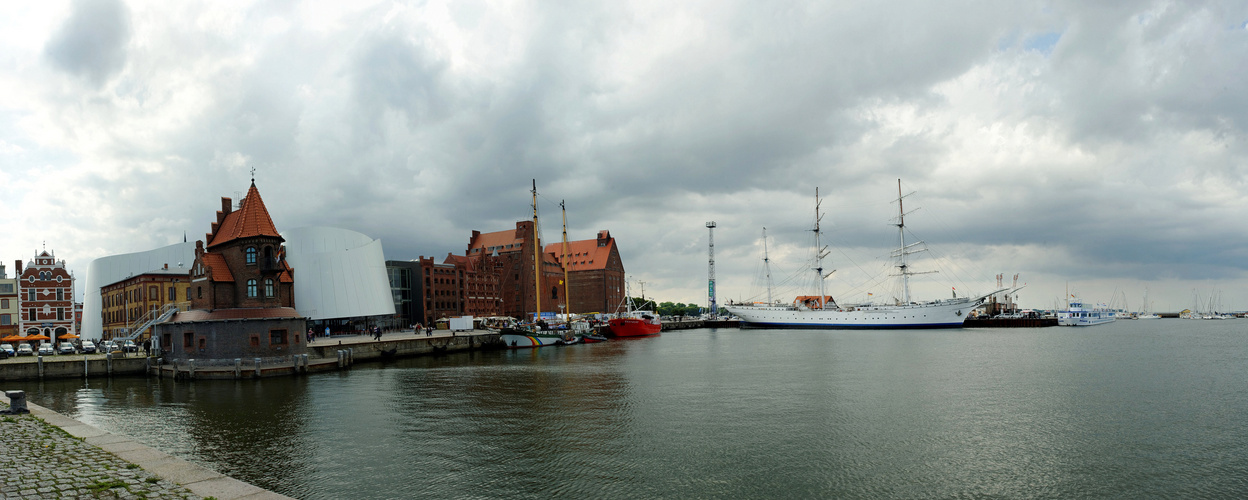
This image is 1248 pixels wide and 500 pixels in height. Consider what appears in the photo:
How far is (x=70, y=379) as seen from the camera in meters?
41.0

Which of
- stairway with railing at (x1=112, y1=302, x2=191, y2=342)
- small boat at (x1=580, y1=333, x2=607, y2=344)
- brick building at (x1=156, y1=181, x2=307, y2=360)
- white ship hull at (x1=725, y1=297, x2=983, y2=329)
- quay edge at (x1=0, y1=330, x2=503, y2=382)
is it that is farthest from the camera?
white ship hull at (x1=725, y1=297, x2=983, y2=329)

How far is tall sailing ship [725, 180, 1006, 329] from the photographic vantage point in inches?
4188

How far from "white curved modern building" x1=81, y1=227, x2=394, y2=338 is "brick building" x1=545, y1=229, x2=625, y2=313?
62988 mm

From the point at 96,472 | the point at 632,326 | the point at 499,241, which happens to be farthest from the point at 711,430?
the point at 499,241

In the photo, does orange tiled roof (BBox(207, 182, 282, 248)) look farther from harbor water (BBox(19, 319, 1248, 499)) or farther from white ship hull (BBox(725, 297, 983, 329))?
white ship hull (BBox(725, 297, 983, 329))

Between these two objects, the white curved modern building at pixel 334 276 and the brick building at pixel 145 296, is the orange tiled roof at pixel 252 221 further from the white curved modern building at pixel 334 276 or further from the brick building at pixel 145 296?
the white curved modern building at pixel 334 276

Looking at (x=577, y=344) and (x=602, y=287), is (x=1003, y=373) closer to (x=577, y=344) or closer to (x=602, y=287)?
(x=577, y=344)

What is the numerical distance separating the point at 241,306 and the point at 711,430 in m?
34.6

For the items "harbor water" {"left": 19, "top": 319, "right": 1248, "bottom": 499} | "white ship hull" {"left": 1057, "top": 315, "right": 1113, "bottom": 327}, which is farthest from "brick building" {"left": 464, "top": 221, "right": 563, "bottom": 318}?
"white ship hull" {"left": 1057, "top": 315, "right": 1113, "bottom": 327}

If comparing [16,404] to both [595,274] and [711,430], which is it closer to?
[711,430]

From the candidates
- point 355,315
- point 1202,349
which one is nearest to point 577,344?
point 355,315

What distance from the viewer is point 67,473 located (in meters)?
12.7

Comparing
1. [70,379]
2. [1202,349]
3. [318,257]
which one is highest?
[318,257]

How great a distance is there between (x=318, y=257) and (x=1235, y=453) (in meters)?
78.8
